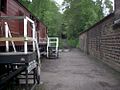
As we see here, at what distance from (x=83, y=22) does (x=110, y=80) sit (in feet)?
128

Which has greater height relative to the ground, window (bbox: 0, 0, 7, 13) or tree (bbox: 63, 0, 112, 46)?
tree (bbox: 63, 0, 112, 46)

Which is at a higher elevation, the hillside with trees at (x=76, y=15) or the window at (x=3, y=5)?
the hillside with trees at (x=76, y=15)

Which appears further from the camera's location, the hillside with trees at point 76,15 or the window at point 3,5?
the hillside with trees at point 76,15

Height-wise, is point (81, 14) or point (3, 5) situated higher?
point (81, 14)

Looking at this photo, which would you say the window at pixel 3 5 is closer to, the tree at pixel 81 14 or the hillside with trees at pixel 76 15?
the hillside with trees at pixel 76 15

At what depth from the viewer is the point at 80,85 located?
391 inches

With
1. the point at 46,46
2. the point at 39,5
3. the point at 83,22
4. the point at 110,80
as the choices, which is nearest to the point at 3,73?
the point at 110,80

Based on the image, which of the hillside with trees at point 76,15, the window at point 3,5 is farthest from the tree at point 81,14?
the window at point 3,5

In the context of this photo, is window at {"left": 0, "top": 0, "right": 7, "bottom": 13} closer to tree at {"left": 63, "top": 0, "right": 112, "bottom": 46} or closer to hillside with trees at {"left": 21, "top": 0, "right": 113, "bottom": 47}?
hillside with trees at {"left": 21, "top": 0, "right": 113, "bottom": 47}

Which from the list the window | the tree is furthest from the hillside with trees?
the window

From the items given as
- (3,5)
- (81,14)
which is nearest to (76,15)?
(81,14)

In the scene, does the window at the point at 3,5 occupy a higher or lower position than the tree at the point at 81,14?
lower

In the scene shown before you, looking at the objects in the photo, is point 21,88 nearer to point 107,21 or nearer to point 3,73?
point 3,73

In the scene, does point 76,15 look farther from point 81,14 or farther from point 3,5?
point 3,5
